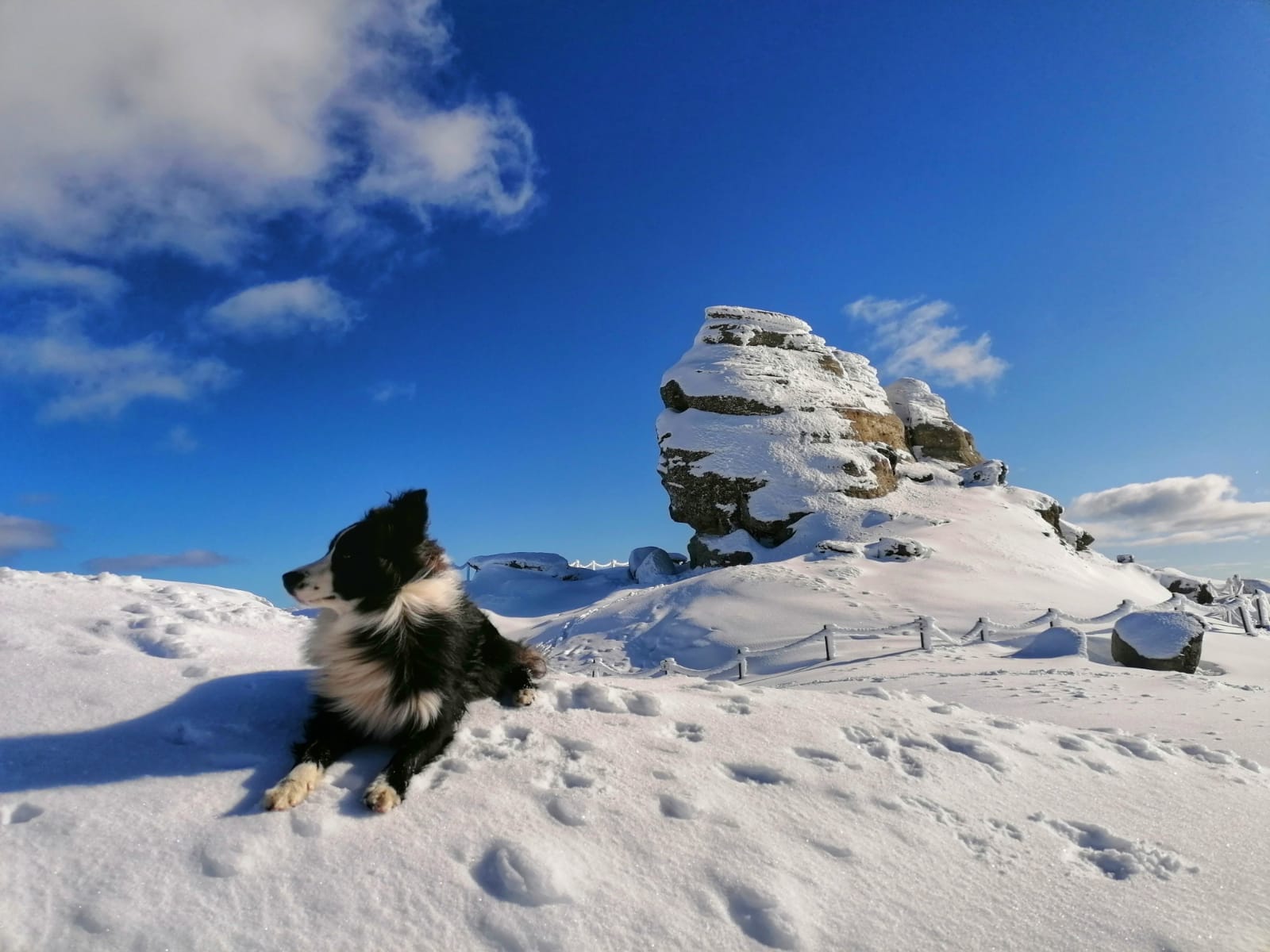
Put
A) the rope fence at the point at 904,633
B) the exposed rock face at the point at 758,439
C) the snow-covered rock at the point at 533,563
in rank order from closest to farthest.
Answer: the rope fence at the point at 904,633, the exposed rock face at the point at 758,439, the snow-covered rock at the point at 533,563

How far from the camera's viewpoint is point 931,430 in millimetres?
41375

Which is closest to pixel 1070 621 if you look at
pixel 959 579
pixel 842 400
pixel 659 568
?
pixel 959 579

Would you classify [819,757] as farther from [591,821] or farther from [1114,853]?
[591,821]

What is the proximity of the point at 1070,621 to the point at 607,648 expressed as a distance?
11347mm

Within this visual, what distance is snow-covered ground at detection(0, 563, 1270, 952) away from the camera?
6.94 feet

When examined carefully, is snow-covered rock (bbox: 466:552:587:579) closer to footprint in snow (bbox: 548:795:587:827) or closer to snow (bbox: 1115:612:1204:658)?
snow (bbox: 1115:612:1204:658)

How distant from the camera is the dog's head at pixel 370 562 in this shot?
306 centimetres

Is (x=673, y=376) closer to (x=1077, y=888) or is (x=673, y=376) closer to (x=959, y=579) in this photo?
(x=959, y=579)

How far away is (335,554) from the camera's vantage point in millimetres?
3115

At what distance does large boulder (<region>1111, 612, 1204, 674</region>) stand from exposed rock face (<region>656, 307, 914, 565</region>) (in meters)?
17.9

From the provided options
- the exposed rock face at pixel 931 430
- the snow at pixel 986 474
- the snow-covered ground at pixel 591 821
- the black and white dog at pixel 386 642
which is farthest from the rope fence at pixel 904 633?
the exposed rock face at pixel 931 430

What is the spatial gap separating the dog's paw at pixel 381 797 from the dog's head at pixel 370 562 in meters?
0.81

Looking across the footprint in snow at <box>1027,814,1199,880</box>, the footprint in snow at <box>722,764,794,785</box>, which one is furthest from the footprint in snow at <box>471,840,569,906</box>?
the footprint in snow at <box>1027,814,1199,880</box>

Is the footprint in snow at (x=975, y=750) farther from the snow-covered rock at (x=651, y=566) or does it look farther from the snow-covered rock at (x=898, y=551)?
the snow-covered rock at (x=651, y=566)
